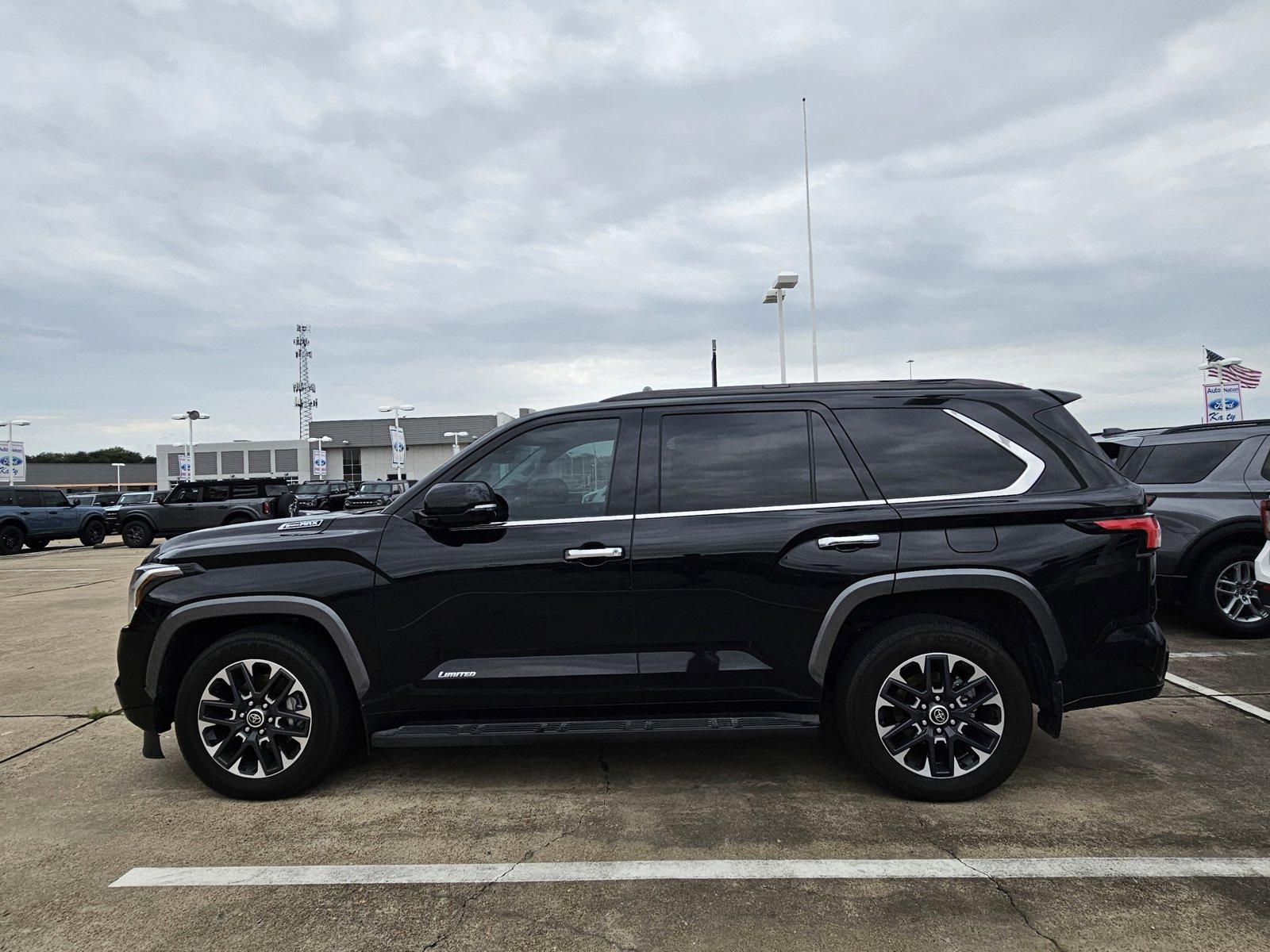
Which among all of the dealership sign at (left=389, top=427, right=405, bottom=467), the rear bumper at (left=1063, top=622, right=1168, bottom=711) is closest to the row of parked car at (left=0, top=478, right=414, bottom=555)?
the dealership sign at (left=389, top=427, right=405, bottom=467)

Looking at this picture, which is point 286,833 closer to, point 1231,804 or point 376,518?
point 376,518

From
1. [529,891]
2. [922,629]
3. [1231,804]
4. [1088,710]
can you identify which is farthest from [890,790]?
[1088,710]

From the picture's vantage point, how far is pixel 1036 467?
11.8ft

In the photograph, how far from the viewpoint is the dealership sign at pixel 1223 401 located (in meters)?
19.9

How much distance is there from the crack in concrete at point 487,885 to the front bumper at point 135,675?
1.94 meters

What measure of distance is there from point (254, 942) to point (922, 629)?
277cm

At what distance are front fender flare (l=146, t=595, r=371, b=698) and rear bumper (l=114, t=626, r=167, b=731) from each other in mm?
41

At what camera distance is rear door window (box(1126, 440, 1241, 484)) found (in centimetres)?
662

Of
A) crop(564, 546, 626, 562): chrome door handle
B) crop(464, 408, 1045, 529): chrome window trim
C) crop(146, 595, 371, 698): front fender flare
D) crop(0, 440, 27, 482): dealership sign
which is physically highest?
crop(0, 440, 27, 482): dealership sign

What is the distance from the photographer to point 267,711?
3619 millimetres

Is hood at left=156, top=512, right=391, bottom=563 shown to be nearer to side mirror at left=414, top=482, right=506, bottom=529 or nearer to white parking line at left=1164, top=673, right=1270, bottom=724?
side mirror at left=414, top=482, right=506, bottom=529

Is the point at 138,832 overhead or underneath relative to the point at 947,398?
underneath

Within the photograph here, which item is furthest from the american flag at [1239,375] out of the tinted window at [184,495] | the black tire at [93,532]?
the black tire at [93,532]

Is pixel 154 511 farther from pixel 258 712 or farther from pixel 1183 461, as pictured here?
pixel 1183 461
